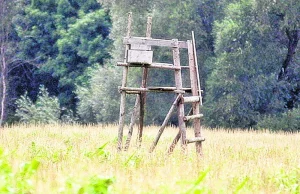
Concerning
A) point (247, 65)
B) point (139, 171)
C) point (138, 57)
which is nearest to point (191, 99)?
point (138, 57)

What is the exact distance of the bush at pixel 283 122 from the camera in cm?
3409

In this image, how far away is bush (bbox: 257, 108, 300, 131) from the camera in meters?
34.1

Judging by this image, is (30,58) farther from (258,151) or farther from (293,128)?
(258,151)

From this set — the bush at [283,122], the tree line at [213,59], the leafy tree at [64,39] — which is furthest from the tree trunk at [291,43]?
the leafy tree at [64,39]

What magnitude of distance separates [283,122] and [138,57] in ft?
67.3

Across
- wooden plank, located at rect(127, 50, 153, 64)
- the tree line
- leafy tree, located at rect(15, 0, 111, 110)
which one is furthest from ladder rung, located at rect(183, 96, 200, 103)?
leafy tree, located at rect(15, 0, 111, 110)

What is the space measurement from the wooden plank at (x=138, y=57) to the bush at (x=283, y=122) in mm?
20112

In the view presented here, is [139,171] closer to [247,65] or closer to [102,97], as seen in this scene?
[247,65]

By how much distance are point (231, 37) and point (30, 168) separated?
92.0ft

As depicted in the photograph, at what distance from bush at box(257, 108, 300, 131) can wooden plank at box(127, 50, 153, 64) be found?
66.0ft

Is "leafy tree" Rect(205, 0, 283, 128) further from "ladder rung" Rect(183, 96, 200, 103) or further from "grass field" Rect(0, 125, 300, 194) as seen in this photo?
"ladder rung" Rect(183, 96, 200, 103)

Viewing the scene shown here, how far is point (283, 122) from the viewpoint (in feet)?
112

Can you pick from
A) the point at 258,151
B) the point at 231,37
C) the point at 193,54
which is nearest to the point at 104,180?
the point at 193,54

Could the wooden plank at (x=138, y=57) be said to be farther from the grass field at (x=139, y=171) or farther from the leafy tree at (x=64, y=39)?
the leafy tree at (x=64, y=39)
